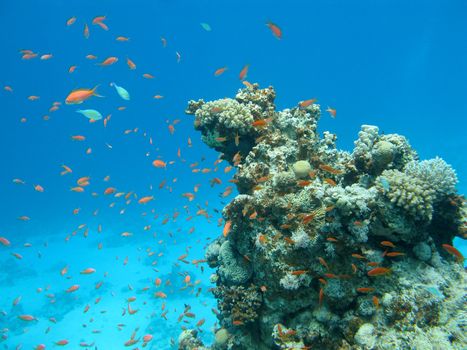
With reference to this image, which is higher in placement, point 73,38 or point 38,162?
point 73,38

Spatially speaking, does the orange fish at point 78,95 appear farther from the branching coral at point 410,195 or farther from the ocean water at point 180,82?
the ocean water at point 180,82

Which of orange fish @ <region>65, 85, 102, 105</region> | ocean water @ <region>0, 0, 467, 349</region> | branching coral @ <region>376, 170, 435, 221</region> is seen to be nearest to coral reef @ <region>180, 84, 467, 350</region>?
branching coral @ <region>376, 170, 435, 221</region>

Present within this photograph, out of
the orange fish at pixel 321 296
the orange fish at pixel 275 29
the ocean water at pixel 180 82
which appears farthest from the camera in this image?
the ocean water at pixel 180 82

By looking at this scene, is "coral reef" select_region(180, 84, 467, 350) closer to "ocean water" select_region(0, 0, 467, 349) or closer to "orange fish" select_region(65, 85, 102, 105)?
"orange fish" select_region(65, 85, 102, 105)

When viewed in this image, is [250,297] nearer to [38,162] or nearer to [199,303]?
[199,303]

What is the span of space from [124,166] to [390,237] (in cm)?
8411

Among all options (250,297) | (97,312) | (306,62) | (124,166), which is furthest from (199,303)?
(306,62)

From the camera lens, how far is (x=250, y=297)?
6.37 m

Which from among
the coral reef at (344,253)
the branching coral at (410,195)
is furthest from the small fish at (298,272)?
the branching coral at (410,195)

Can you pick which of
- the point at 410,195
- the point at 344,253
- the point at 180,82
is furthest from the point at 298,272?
the point at 180,82

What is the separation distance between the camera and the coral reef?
190 inches

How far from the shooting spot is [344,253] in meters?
5.38

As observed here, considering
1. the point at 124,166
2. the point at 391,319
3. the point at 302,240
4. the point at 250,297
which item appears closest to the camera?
the point at 391,319

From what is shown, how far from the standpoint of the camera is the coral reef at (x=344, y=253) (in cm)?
483
